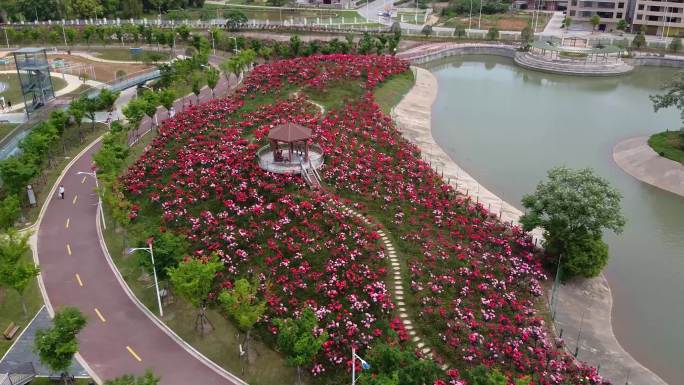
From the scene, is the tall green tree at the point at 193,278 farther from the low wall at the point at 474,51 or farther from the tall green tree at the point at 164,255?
the low wall at the point at 474,51

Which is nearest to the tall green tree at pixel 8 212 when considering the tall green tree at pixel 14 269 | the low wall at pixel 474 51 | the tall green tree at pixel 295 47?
the tall green tree at pixel 14 269

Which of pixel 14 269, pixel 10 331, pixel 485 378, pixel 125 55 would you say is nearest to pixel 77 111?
pixel 14 269

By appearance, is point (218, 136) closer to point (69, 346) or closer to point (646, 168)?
point (69, 346)

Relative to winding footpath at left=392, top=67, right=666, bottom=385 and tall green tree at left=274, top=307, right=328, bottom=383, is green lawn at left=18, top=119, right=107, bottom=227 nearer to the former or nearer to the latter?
tall green tree at left=274, top=307, right=328, bottom=383

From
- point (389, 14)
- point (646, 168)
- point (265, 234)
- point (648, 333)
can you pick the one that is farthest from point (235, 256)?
point (389, 14)

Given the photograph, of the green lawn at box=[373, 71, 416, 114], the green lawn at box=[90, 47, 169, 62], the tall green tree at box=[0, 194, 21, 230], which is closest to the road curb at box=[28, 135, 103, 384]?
the tall green tree at box=[0, 194, 21, 230]

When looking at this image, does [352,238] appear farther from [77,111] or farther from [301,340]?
[77,111]
